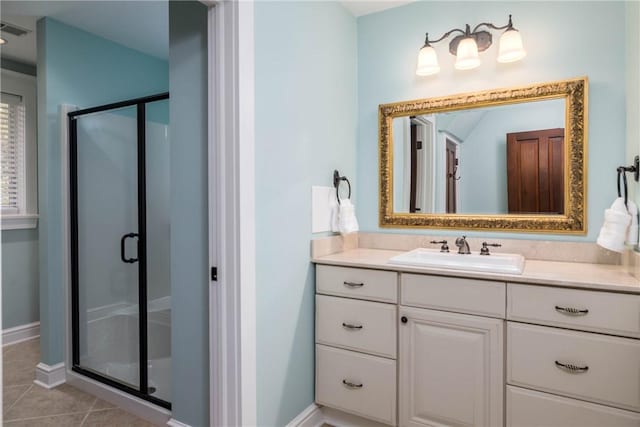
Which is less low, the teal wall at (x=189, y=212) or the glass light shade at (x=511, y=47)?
the glass light shade at (x=511, y=47)

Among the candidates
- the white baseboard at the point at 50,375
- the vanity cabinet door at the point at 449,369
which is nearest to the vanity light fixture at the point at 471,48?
the vanity cabinet door at the point at 449,369

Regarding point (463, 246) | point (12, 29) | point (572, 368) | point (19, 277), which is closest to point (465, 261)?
point (463, 246)

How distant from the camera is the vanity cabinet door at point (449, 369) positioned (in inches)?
65.0

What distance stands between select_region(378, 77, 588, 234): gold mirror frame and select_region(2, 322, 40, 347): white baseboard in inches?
124

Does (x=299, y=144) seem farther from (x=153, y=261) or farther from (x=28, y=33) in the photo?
(x=28, y=33)

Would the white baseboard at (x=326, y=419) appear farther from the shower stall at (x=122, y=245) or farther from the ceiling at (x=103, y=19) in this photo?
the ceiling at (x=103, y=19)

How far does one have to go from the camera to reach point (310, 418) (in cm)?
199

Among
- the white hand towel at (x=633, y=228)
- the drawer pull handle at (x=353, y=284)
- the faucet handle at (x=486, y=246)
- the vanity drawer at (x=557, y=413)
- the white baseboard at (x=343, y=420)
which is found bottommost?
the white baseboard at (x=343, y=420)

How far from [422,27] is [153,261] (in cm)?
219

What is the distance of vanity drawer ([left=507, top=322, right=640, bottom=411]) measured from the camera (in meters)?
1.43

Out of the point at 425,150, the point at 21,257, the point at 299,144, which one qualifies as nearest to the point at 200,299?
the point at 299,144

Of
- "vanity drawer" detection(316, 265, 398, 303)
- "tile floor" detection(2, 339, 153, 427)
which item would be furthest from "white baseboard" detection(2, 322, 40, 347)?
"vanity drawer" detection(316, 265, 398, 303)

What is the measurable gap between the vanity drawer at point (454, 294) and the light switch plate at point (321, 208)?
1.77ft

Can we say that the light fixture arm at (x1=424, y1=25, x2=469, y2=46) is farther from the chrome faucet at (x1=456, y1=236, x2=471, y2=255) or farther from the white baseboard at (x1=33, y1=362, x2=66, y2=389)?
the white baseboard at (x1=33, y1=362, x2=66, y2=389)
